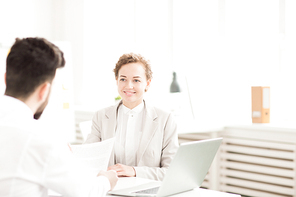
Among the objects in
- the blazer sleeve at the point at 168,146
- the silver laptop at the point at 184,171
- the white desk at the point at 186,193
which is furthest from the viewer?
the blazer sleeve at the point at 168,146

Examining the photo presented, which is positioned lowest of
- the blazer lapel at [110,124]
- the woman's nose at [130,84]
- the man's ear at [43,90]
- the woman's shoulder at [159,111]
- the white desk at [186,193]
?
the white desk at [186,193]

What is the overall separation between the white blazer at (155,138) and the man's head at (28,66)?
100 centimetres

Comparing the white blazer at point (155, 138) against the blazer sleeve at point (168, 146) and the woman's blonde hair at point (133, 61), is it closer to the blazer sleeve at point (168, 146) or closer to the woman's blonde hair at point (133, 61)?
the blazer sleeve at point (168, 146)

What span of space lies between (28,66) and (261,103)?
2.44m

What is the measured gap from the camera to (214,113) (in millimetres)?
3854

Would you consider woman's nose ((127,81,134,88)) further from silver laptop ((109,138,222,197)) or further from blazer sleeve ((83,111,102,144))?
silver laptop ((109,138,222,197))

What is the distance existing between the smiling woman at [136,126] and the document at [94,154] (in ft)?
1.13

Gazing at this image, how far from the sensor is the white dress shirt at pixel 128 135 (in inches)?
87.0

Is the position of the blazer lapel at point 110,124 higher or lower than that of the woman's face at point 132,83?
lower

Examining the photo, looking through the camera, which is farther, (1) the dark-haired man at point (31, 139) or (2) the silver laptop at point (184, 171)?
(2) the silver laptop at point (184, 171)

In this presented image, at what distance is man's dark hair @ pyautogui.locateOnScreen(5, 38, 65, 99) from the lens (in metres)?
1.21

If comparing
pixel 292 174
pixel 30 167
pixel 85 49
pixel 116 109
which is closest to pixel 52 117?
pixel 85 49

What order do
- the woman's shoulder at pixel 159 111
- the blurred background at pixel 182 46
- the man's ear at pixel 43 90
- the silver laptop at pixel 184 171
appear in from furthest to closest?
the blurred background at pixel 182 46, the woman's shoulder at pixel 159 111, the silver laptop at pixel 184 171, the man's ear at pixel 43 90

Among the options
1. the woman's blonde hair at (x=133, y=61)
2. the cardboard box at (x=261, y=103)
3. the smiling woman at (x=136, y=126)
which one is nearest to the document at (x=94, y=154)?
the smiling woman at (x=136, y=126)
